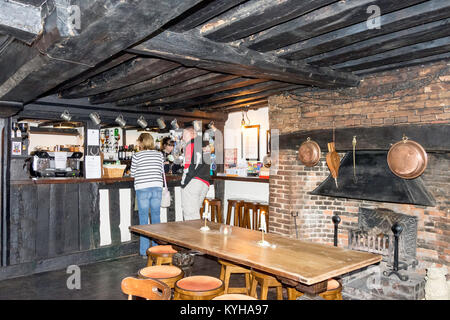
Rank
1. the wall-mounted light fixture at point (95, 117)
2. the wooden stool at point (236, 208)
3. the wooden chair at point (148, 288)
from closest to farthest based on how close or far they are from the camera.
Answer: the wooden chair at point (148, 288)
the wall-mounted light fixture at point (95, 117)
the wooden stool at point (236, 208)

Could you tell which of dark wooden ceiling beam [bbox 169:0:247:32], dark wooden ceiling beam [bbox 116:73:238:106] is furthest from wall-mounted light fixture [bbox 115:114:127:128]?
dark wooden ceiling beam [bbox 169:0:247:32]

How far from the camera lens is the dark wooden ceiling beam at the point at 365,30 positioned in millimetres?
2521

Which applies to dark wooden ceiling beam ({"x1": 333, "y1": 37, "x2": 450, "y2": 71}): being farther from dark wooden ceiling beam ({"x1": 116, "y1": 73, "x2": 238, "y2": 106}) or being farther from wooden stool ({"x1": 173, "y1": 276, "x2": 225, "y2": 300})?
wooden stool ({"x1": 173, "y1": 276, "x2": 225, "y2": 300})

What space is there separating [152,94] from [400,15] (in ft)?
11.6

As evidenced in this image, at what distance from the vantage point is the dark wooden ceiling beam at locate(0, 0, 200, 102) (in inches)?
73.0

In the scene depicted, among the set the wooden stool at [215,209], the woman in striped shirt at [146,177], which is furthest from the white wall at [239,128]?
the woman in striped shirt at [146,177]

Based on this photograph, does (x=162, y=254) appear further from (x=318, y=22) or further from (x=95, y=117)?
(x=95, y=117)

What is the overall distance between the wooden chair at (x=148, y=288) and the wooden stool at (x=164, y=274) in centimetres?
76

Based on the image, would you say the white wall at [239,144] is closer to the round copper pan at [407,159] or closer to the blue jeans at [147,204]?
the blue jeans at [147,204]

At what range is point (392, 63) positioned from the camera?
386 cm

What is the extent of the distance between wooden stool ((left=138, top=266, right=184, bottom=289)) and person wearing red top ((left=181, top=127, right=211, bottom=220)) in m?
2.15

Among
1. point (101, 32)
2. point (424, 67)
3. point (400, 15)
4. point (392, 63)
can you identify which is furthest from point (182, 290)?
point (424, 67)

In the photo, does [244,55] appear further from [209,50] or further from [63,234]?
[63,234]

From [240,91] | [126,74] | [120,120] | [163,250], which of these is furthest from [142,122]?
[163,250]
